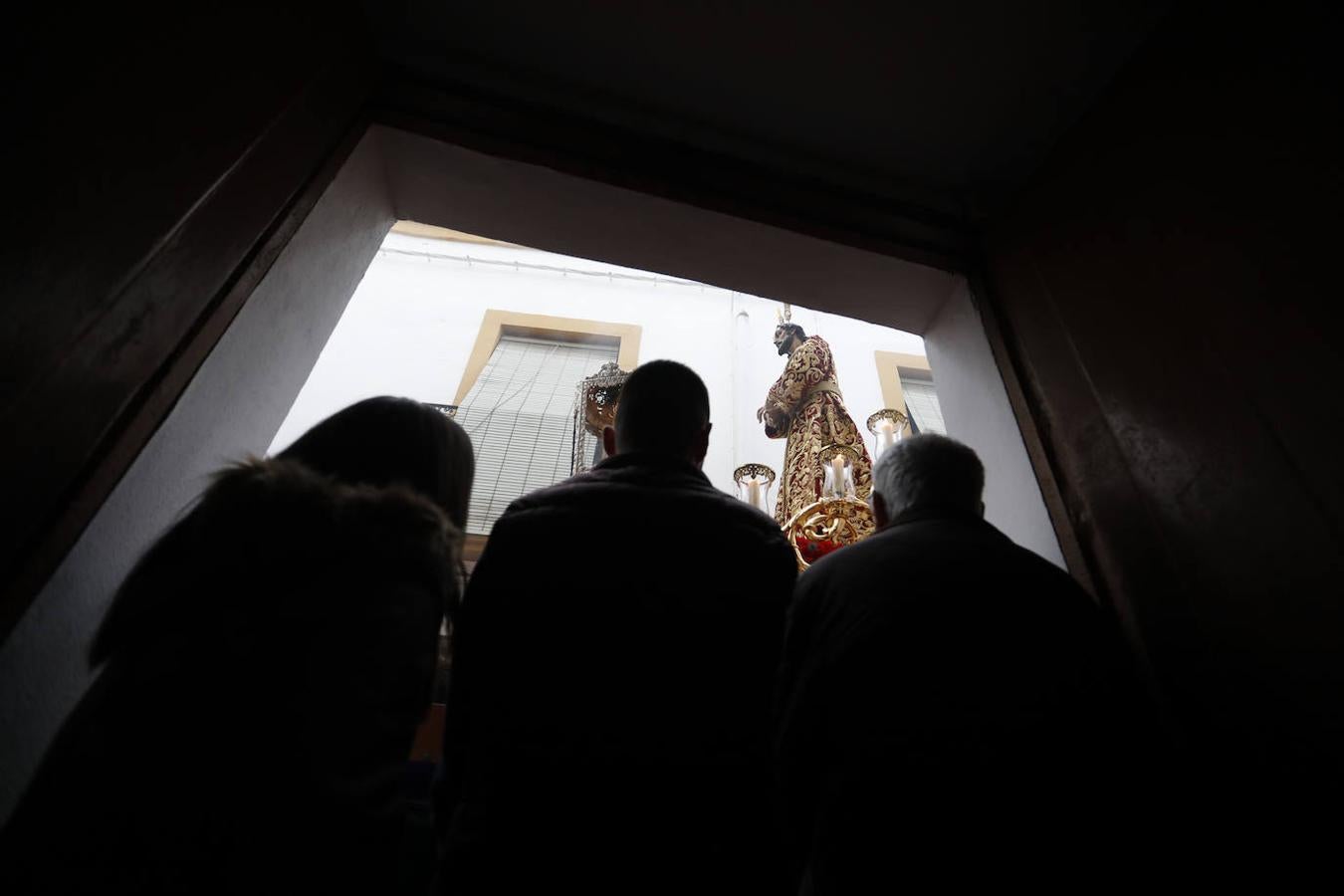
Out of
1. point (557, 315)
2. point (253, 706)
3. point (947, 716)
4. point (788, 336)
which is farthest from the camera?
point (557, 315)

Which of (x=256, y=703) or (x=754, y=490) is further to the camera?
(x=754, y=490)

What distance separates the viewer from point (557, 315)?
5.71m

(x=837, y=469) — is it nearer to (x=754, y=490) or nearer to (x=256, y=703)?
(x=754, y=490)

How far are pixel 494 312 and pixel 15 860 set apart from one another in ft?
18.2

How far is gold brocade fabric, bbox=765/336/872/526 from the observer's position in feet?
8.17

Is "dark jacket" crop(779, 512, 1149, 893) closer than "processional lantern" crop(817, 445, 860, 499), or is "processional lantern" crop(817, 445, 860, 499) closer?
"dark jacket" crop(779, 512, 1149, 893)

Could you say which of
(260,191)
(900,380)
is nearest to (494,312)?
(900,380)

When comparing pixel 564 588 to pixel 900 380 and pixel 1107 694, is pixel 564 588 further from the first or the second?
pixel 900 380

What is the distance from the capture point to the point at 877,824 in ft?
2.36

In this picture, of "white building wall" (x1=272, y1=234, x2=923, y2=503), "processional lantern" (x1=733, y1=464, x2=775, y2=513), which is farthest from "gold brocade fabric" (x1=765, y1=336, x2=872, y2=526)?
"white building wall" (x1=272, y1=234, x2=923, y2=503)

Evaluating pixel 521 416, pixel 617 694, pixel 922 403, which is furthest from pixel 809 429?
pixel 922 403

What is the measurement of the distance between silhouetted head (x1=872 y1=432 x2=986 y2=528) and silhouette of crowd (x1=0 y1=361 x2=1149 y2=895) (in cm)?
12

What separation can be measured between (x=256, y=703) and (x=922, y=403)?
222 inches

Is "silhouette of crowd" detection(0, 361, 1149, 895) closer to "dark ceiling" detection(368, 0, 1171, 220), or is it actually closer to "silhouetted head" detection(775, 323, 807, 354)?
"dark ceiling" detection(368, 0, 1171, 220)
